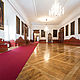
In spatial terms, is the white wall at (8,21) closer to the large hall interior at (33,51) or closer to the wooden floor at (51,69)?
the large hall interior at (33,51)

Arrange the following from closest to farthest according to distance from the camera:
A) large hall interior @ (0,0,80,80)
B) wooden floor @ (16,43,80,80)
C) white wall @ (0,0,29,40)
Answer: wooden floor @ (16,43,80,80) → large hall interior @ (0,0,80,80) → white wall @ (0,0,29,40)

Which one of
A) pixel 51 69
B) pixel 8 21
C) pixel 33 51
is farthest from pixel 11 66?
pixel 8 21

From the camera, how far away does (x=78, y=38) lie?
6.82 metres

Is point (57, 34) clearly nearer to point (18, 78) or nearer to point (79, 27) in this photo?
point (79, 27)

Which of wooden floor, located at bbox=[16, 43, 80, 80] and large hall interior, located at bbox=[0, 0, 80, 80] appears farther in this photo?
large hall interior, located at bbox=[0, 0, 80, 80]

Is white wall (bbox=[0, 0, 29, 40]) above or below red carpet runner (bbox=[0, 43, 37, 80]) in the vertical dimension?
above

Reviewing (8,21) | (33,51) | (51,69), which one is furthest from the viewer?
(8,21)

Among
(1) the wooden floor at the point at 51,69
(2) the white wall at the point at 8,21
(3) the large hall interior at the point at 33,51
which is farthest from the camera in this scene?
(2) the white wall at the point at 8,21

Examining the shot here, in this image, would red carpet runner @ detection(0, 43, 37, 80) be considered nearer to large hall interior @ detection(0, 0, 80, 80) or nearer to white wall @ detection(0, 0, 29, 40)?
large hall interior @ detection(0, 0, 80, 80)

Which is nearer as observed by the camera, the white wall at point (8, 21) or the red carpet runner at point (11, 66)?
the red carpet runner at point (11, 66)

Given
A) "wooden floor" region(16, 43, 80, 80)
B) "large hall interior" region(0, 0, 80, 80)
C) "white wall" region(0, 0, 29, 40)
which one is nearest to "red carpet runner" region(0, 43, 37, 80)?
"large hall interior" region(0, 0, 80, 80)

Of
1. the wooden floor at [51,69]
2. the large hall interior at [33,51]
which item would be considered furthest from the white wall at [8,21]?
the wooden floor at [51,69]

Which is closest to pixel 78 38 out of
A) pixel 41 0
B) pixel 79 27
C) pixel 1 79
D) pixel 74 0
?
pixel 79 27

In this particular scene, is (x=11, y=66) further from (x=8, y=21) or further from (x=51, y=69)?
(x=8, y=21)
